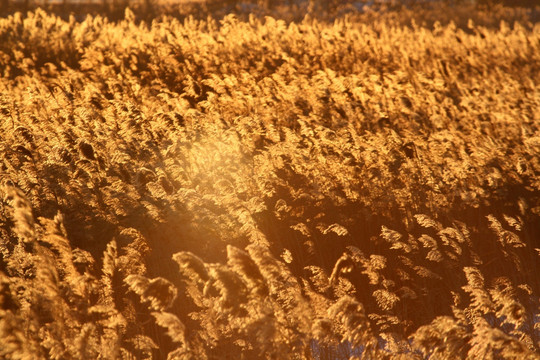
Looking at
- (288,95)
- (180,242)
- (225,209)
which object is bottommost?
(180,242)

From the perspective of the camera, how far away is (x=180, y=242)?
4602 mm

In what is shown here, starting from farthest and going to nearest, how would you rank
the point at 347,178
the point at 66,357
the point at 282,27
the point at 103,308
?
the point at 282,27 < the point at 347,178 < the point at 103,308 < the point at 66,357

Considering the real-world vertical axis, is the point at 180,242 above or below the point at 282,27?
below

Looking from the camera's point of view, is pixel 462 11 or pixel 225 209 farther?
pixel 462 11

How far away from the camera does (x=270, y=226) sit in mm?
4895

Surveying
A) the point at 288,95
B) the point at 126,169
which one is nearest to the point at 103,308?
the point at 126,169

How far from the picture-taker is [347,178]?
16.7 ft

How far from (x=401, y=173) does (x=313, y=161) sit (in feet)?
2.55

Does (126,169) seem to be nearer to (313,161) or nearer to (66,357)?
(313,161)

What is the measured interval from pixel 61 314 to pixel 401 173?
11.1ft

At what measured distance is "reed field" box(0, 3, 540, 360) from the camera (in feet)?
9.02

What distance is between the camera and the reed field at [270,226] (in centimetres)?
275

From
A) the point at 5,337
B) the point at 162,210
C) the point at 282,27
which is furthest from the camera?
the point at 282,27

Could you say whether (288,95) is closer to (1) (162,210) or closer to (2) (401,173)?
(2) (401,173)
